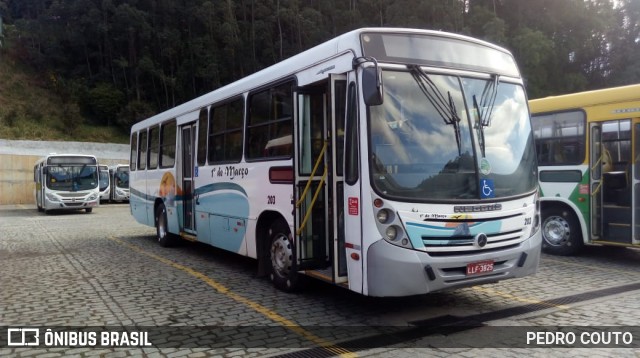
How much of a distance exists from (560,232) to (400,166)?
241 inches

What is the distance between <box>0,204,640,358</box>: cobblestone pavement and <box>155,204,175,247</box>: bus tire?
6.65 ft

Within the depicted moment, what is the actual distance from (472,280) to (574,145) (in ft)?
18.3

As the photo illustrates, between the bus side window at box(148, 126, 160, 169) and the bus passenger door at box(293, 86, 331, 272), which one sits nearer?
the bus passenger door at box(293, 86, 331, 272)

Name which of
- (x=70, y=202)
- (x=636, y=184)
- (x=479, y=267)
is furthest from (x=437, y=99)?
(x=70, y=202)

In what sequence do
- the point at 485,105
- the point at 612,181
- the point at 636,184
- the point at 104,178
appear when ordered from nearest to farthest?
the point at 485,105 → the point at 636,184 → the point at 612,181 → the point at 104,178

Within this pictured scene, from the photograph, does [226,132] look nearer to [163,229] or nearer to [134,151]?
[163,229]

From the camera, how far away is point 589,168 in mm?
9523

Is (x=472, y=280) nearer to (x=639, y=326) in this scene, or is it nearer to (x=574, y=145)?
(x=639, y=326)

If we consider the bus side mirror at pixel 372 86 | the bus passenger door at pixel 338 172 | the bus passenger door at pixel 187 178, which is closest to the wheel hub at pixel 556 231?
the bus passenger door at pixel 338 172

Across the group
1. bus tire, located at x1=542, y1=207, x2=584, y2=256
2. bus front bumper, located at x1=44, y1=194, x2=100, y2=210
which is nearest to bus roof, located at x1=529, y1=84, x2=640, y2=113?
bus tire, located at x1=542, y1=207, x2=584, y2=256

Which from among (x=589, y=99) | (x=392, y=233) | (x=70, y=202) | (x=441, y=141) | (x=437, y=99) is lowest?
(x=70, y=202)

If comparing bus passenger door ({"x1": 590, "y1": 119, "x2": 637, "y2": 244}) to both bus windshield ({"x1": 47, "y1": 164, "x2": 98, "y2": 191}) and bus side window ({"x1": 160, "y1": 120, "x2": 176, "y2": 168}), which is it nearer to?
bus side window ({"x1": 160, "y1": 120, "x2": 176, "y2": 168})

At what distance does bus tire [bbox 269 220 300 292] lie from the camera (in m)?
6.92

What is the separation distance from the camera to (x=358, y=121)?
5508 millimetres
